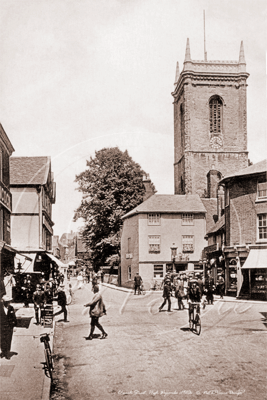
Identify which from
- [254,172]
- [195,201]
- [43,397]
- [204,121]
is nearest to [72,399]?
[43,397]

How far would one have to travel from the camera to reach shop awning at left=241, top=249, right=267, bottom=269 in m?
27.5

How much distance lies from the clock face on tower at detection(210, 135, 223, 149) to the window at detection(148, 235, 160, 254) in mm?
→ 42653

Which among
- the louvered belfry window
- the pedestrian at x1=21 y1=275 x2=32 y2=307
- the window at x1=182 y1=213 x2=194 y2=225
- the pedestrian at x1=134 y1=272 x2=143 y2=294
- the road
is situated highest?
the louvered belfry window

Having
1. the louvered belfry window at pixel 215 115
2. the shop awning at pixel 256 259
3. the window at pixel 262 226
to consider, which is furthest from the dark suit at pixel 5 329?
the louvered belfry window at pixel 215 115

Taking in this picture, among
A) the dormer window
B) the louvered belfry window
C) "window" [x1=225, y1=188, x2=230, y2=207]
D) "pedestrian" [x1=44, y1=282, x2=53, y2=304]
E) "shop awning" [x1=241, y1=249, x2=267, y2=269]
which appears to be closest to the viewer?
the dormer window

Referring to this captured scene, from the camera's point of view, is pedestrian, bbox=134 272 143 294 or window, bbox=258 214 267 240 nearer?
pedestrian, bbox=134 272 143 294

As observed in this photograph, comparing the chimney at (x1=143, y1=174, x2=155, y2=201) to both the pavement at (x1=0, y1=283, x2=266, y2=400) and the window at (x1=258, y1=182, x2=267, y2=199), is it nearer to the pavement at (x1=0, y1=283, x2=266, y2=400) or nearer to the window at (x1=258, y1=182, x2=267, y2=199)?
the pavement at (x1=0, y1=283, x2=266, y2=400)

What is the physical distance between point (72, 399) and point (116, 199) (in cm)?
867

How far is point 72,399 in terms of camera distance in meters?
8.41

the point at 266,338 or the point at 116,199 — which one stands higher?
the point at 116,199

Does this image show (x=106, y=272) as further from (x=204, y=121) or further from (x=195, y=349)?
(x=204, y=121)

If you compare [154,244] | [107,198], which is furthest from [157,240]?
[107,198]

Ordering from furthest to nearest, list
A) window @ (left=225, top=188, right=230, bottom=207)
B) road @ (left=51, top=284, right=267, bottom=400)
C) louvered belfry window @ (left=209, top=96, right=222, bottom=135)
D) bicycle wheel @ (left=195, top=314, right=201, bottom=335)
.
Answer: louvered belfry window @ (left=209, top=96, right=222, bottom=135)
window @ (left=225, top=188, right=230, bottom=207)
bicycle wheel @ (left=195, top=314, right=201, bottom=335)
road @ (left=51, top=284, right=267, bottom=400)

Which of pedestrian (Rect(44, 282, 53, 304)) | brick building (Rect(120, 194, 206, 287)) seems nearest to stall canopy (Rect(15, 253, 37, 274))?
pedestrian (Rect(44, 282, 53, 304))
